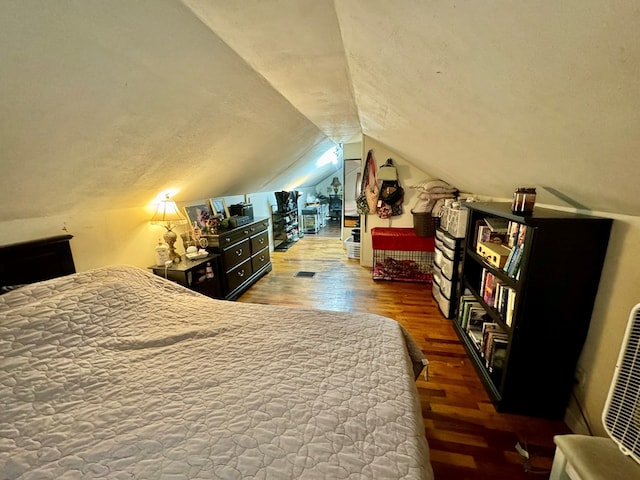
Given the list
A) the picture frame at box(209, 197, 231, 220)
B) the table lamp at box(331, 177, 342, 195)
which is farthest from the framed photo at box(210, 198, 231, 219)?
the table lamp at box(331, 177, 342, 195)

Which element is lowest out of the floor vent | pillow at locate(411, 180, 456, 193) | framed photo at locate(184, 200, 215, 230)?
the floor vent

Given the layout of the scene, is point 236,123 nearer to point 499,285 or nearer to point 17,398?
point 17,398

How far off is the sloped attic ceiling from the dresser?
1099mm

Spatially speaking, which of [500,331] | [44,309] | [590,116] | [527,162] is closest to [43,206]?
[44,309]

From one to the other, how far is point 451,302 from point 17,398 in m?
3.09

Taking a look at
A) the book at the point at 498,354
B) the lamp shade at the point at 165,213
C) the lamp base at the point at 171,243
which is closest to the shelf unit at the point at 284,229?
the lamp base at the point at 171,243

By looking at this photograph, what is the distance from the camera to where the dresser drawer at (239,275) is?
3.27m

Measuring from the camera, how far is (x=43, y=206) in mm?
1748

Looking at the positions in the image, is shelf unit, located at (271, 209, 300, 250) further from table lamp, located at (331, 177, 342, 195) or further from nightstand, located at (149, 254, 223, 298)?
table lamp, located at (331, 177, 342, 195)

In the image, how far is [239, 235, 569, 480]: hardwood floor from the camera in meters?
1.42

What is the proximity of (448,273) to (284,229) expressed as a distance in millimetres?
3915

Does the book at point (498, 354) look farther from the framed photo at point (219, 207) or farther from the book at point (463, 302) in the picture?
the framed photo at point (219, 207)

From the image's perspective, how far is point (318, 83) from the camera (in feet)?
6.71

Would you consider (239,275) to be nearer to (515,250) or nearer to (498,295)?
(498,295)
